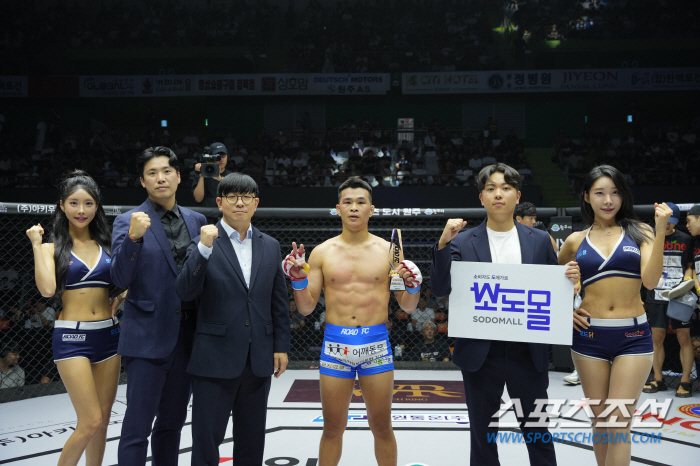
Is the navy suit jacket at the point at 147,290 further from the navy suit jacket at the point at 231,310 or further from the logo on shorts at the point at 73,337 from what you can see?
the logo on shorts at the point at 73,337

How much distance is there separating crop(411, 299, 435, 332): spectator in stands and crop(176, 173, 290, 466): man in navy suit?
171 inches

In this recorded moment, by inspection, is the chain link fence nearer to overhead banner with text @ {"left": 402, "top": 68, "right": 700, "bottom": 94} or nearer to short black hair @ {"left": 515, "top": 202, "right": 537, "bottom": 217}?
short black hair @ {"left": 515, "top": 202, "right": 537, "bottom": 217}

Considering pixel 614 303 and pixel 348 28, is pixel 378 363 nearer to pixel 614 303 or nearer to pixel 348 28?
pixel 614 303

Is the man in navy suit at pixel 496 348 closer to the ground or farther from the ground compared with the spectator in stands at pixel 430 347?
farther from the ground

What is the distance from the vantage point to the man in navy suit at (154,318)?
261 cm

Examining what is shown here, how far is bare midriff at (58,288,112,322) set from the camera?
293 cm

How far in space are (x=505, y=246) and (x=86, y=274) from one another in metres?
2.37

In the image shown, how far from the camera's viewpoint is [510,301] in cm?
287

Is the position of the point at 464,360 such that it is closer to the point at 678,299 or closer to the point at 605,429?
the point at 605,429

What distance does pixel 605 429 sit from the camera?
2807mm

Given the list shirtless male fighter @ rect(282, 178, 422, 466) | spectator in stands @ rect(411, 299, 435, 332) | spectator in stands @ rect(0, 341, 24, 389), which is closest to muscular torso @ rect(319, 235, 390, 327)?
shirtless male fighter @ rect(282, 178, 422, 466)

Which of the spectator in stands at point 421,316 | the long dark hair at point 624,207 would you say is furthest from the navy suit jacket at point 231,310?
the spectator in stands at point 421,316

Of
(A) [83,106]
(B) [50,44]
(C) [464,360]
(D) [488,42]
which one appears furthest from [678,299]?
(B) [50,44]

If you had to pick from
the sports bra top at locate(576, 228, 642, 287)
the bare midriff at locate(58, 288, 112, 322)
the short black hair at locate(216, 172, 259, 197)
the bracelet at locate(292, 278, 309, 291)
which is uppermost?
the short black hair at locate(216, 172, 259, 197)
